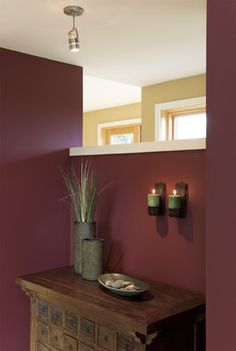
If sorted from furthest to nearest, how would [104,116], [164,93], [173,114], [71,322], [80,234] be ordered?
[104,116], [173,114], [164,93], [80,234], [71,322]

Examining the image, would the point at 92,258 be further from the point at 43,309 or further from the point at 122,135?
the point at 122,135

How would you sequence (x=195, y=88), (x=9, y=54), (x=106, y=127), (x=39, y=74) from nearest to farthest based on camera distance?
(x=9, y=54) < (x=39, y=74) < (x=195, y=88) < (x=106, y=127)

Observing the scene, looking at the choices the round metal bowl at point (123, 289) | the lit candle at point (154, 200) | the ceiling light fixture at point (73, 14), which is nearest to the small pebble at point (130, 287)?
the round metal bowl at point (123, 289)

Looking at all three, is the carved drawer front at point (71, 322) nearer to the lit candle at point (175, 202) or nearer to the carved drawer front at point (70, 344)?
the carved drawer front at point (70, 344)

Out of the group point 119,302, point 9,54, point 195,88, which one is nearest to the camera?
point 119,302

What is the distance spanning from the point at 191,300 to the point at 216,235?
0.81 m

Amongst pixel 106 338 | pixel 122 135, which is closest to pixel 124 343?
pixel 106 338

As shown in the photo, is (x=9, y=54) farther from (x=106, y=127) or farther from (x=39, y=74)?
(x=106, y=127)

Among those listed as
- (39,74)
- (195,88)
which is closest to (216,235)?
(39,74)

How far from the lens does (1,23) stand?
2184 mm

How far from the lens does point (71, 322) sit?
2.12m

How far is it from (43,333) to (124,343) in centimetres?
71

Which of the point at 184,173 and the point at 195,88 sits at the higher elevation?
the point at 195,88

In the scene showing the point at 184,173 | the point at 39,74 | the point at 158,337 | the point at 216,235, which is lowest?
the point at 158,337
